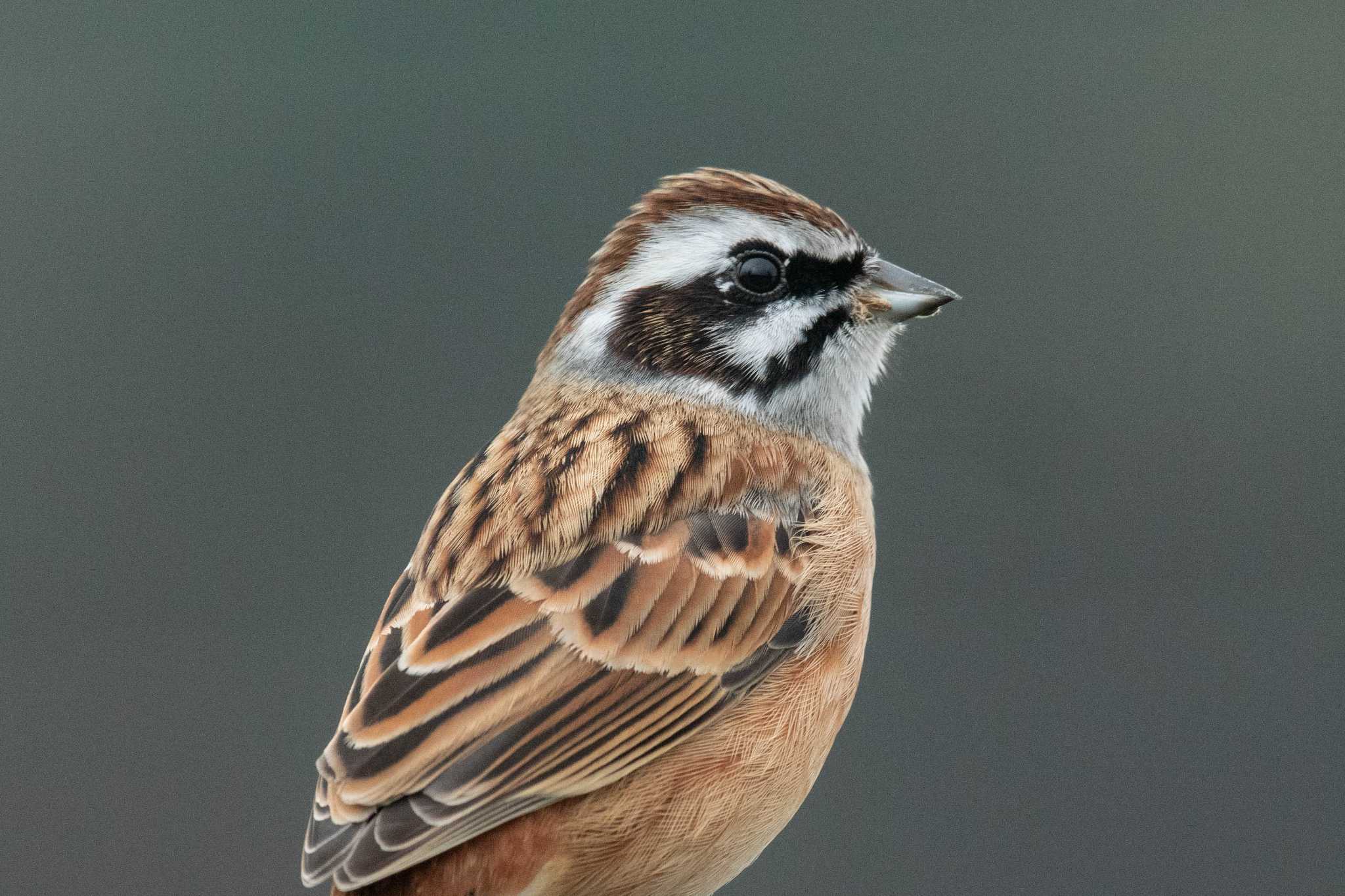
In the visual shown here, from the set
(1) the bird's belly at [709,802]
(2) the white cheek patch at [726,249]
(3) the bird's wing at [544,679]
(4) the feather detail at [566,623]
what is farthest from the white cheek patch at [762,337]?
(1) the bird's belly at [709,802]

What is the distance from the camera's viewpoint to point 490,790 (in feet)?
8.38

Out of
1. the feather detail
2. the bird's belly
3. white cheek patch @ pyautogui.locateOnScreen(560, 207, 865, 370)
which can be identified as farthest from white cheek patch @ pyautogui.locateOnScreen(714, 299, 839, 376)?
the bird's belly

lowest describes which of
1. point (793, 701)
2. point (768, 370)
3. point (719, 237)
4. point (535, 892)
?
point (535, 892)

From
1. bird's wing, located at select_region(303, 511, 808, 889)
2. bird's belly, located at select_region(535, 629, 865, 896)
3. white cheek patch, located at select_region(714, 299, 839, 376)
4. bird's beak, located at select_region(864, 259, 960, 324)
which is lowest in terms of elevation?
bird's belly, located at select_region(535, 629, 865, 896)

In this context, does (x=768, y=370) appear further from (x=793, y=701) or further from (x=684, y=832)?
(x=684, y=832)

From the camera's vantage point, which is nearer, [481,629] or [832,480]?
[481,629]

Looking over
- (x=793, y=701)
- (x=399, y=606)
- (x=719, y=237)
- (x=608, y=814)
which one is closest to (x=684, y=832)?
(x=608, y=814)

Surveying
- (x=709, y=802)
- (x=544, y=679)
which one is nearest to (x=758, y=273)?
(x=544, y=679)

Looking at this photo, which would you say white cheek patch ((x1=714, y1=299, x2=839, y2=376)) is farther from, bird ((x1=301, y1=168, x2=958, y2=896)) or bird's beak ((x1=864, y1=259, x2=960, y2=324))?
bird's beak ((x1=864, y1=259, x2=960, y2=324))

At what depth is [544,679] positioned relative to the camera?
277 centimetres

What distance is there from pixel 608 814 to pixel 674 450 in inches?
34.5

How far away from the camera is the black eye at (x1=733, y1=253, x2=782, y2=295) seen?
135 inches

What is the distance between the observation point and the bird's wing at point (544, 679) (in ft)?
8.31

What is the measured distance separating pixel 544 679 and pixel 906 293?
134 centimetres
